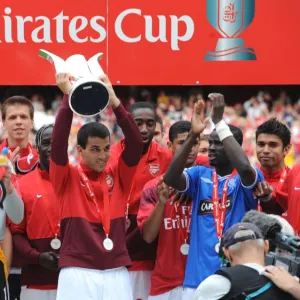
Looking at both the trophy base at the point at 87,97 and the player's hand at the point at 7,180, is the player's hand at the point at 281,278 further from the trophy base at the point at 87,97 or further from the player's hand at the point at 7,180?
the player's hand at the point at 7,180

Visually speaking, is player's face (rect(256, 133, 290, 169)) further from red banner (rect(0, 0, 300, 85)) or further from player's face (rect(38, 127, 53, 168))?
player's face (rect(38, 127, 53, 168))

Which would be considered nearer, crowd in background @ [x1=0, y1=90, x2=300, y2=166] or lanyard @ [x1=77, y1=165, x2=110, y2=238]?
lanyard @ [x1=77, y1=165, x2=110, y2=238]

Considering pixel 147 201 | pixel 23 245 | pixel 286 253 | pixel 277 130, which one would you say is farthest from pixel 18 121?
pixel 286 253

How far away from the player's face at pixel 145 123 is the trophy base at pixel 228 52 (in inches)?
25.0

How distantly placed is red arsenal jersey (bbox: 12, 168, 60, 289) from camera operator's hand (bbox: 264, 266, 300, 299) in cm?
243

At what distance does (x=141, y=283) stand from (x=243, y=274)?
266cm

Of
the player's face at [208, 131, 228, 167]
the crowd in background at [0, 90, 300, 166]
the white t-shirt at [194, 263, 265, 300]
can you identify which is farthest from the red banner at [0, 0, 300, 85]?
the crowd in background at [0, 90, 300, 166]

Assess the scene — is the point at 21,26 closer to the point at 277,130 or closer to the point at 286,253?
the point at 277,130

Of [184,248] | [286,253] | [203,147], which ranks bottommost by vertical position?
[184,248]

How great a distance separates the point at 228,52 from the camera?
762 cm

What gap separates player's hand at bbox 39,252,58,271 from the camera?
7.17 meters

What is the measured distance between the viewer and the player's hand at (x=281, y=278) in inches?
206

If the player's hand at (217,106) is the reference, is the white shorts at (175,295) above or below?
below

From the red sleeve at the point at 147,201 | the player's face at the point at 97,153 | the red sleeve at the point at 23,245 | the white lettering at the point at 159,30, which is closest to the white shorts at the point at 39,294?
the red sleeve at the point at 23,245
